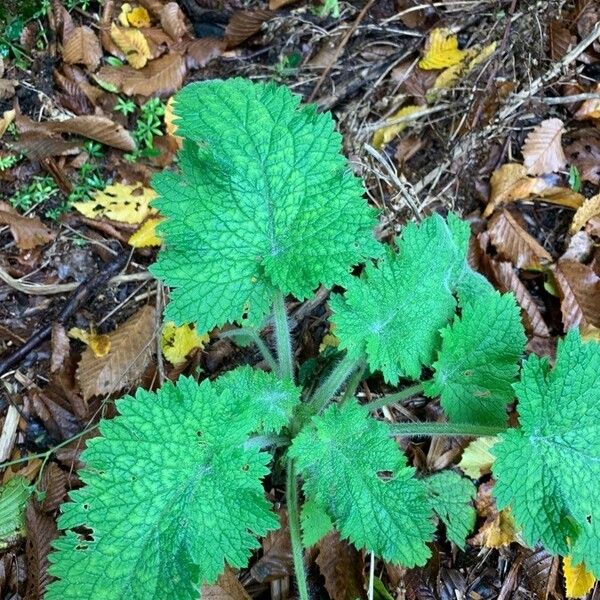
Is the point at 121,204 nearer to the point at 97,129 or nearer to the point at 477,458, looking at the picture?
the point at 97,129

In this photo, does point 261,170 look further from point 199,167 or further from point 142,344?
point 142,344

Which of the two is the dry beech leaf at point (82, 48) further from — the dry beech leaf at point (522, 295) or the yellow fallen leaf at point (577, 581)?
the yellow fallen leaf at point (577, 581)

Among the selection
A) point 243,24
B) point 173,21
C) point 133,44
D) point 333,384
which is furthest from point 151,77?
point 333,384

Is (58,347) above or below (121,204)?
below

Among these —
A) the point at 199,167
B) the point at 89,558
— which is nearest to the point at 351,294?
the point at 199,167

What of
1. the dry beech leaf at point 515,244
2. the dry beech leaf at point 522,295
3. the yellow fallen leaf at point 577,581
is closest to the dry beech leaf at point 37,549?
the yellow fallen leaf at point 577,581

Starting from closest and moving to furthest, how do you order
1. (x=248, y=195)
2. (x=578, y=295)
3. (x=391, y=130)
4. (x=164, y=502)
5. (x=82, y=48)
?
(x=164, y=502) < (x=248, y=195) < (x=578, y=295) < (x=391, y=130) < (x=82, y=48)
